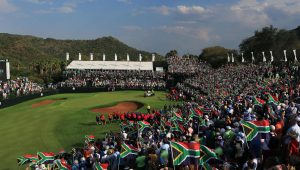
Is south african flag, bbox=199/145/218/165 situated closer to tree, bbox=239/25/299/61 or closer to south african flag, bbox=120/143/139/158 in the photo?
south african flag, bbox=120/143/139/158

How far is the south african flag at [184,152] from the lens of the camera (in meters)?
16.0

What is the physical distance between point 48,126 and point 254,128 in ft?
110

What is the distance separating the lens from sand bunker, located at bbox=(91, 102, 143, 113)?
55.1 meters

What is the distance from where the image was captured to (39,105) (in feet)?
209

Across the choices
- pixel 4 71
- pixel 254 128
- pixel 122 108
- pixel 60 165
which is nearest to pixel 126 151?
pixel 60 165

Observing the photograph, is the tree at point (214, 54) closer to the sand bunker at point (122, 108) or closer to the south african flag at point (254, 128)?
the sand bunker at point (122, 108)

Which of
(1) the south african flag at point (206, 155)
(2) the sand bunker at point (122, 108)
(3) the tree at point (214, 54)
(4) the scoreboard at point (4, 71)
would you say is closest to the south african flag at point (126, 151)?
(1) the south african flag at point (206, 155)

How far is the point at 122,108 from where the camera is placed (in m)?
57.9

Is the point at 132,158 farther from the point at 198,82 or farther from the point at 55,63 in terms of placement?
the point at 55,63

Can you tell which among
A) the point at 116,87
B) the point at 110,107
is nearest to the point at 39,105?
the point at 110,107

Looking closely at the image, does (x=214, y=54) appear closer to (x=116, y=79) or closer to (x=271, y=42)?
(x=271, y=42)

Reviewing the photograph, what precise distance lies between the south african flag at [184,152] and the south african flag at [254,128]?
2.08m

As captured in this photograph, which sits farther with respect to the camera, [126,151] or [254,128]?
[126,151]

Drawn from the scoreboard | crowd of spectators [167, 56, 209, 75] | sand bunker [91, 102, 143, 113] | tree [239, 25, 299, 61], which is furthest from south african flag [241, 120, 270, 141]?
tree [239, 25, 299, 61]
